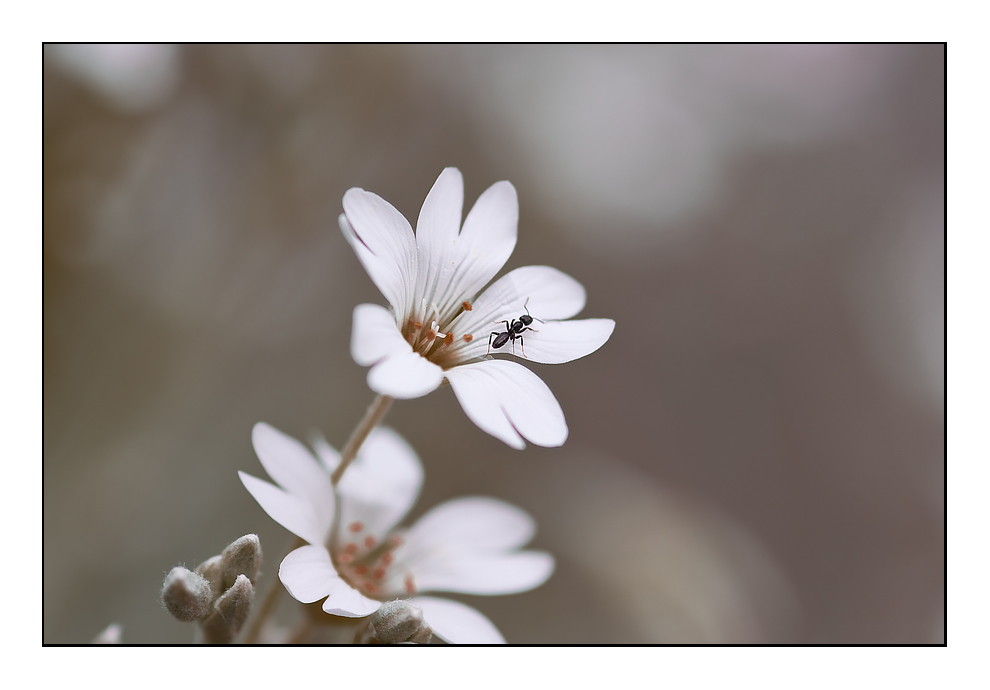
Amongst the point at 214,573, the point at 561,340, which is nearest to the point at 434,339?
the point at 561,340

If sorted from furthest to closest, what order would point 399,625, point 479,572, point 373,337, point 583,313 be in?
point 583,313 < point 479,572 < point 399,625 < point 373,337

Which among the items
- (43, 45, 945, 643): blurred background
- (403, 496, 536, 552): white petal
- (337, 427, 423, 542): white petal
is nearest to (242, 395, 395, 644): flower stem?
(337, 427, 423, 542): white petal

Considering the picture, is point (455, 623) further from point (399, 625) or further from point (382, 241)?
point (382, 241)

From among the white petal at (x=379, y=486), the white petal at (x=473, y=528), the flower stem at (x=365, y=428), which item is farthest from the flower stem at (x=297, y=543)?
the white petal at (x=473, y=528)

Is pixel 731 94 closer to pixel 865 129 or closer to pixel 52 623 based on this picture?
pixel 865 129

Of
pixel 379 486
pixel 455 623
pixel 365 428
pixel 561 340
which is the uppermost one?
pixel 561 340

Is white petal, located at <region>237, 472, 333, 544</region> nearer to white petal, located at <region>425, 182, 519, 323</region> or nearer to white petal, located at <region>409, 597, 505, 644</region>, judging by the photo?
white petal, located at <region>409, 597, 505, 644</region>
